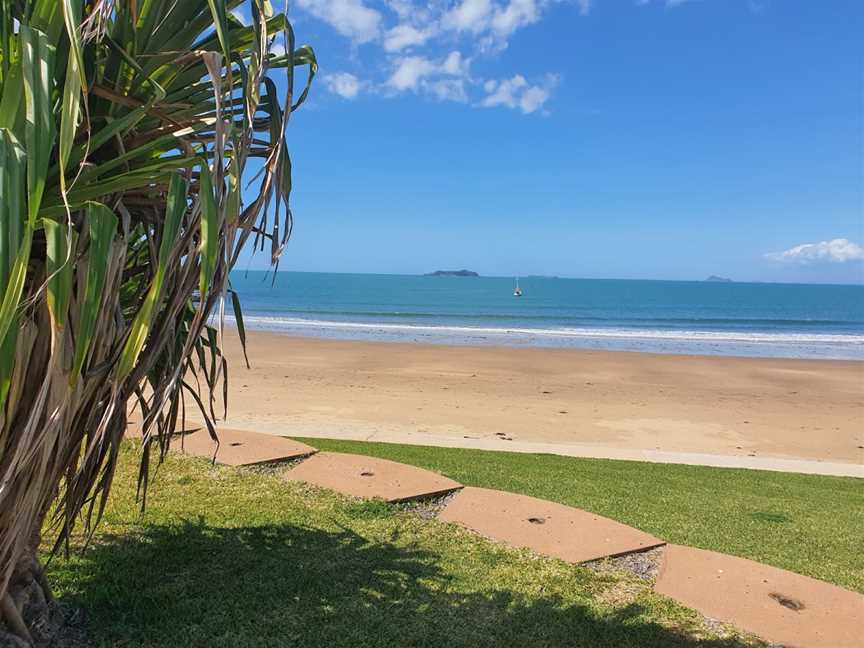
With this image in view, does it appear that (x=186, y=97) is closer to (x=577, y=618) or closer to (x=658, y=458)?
(x=577, y=618)

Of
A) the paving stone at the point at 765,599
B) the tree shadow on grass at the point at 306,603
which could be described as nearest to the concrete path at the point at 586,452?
the paving stone at the point at 765,599

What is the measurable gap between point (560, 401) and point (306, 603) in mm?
10275

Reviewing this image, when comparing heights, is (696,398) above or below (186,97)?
below

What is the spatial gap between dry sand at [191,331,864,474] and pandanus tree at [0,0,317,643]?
18.1 feet

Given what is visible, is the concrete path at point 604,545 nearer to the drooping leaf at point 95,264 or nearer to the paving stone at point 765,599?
the paving stone at point 765,599

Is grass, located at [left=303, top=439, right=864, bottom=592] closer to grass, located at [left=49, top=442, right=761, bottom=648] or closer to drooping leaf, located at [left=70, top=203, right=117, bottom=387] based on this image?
grass, located at [left=49, top=442, right=761, bottom=648]

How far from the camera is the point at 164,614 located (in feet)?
8.13

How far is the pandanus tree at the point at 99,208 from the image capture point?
1.31 meters

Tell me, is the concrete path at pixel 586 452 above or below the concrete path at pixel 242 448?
below

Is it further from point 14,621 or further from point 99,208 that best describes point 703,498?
point 99,208

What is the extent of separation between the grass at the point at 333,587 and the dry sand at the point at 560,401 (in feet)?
12.0

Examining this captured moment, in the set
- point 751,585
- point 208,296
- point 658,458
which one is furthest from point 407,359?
point 208,296

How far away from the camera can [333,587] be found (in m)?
2.80

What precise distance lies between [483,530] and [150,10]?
3023mm
